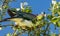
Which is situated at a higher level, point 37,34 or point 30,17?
point 30,17

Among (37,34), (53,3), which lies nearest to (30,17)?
(37,34)

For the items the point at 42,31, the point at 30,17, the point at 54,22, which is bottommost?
the point at 42,31

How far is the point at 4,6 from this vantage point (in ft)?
9.96

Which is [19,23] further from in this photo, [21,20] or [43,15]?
[43,15]

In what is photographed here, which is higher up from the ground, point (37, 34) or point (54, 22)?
point (54, 22)

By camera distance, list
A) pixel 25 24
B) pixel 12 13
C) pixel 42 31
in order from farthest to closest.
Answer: pixel 42 31 < pixel 12 13 < pixel 25 24

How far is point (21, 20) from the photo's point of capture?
3.67ft

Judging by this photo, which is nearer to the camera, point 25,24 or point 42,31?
point 25,24

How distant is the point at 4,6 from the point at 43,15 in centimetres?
168

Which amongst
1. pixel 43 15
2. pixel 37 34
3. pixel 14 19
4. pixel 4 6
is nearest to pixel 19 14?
pixel 14 19

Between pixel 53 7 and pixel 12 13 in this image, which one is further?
pixel 53 7

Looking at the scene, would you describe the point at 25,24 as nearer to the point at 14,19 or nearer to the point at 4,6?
the point at 14,19

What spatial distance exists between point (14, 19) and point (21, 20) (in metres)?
0.05

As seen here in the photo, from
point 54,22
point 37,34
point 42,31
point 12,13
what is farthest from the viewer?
point 42,31
